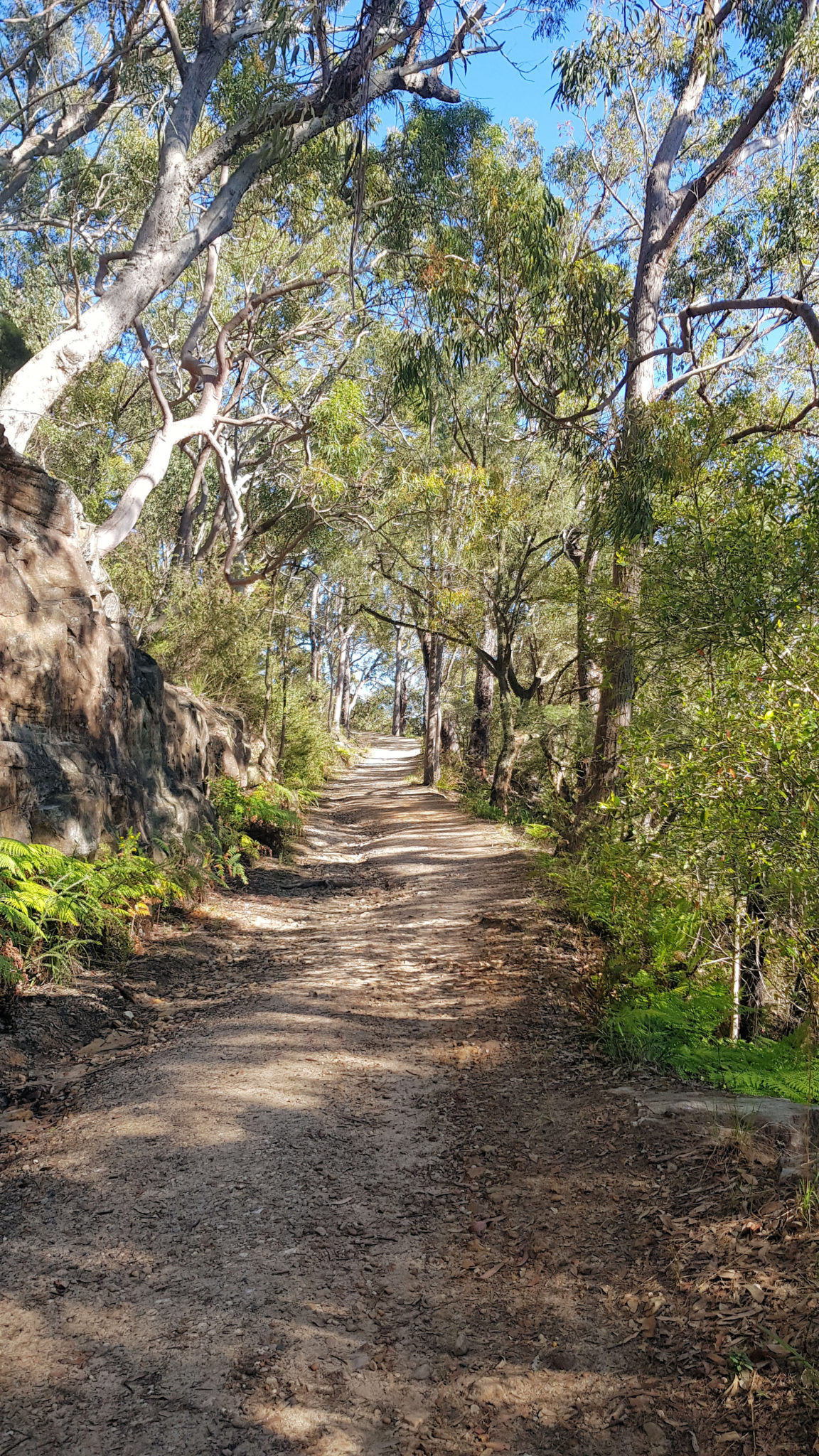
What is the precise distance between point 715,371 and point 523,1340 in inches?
486

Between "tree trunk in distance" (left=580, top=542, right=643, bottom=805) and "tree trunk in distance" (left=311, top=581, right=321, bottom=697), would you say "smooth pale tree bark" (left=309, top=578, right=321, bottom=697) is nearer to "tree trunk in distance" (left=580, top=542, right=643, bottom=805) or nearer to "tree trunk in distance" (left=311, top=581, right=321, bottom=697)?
"tree trunk in distance" (left=311, top=581, right=321, bottom=697)

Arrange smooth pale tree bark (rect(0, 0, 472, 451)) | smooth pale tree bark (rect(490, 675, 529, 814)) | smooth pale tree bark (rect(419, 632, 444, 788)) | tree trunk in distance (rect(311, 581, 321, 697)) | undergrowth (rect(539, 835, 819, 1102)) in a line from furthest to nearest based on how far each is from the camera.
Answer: tree trunk in distance (rect(311, 581, 321, 697)) < smooth pale tree bark (rect(419, 632, 444, 788)) < smooth pale tree bark (rect(490, 675, 529, 814)) < smooth pale tree bark (rect(0, 0, 472, 451)) < undergrowth (rect(539, 835, 819, 1102))

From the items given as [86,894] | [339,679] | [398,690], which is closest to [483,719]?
[86,894]

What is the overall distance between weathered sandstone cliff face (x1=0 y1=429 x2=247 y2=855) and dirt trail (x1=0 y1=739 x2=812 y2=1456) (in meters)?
1.91

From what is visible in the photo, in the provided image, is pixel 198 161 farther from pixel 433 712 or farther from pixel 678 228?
pixel 433 712

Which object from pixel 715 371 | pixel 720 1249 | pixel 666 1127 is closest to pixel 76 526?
pixel 666 1127

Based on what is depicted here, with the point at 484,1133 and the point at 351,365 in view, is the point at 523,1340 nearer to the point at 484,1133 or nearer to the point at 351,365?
the point at 484,1133

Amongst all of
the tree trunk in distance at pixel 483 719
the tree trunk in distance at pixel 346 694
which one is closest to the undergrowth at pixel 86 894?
the tree trunk in distance at pixel 483 719

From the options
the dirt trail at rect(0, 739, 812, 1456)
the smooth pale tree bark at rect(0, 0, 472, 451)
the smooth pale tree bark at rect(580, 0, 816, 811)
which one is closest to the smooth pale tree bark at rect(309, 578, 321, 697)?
the smooth pale tree bark at rect(0, 0, 472, 451)

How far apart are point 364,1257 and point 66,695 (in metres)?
5.10

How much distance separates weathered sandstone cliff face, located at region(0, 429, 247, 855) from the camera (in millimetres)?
6211

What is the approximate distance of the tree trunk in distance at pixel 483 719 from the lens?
19422 millimetres

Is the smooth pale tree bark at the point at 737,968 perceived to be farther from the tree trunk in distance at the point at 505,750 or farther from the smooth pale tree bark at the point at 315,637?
the smooth pale tree bark at the point at 315,637

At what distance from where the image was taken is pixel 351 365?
1847 cm
